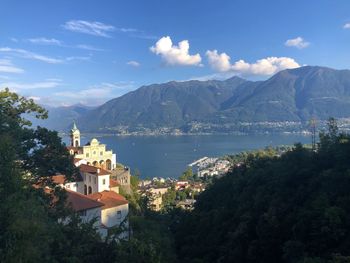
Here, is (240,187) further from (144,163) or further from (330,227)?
(144,163)

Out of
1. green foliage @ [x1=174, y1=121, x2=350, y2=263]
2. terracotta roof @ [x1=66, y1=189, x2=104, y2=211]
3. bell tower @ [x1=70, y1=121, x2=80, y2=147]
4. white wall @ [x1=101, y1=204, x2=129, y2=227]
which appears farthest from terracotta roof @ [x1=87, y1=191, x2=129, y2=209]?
bell tower @ [x1=70, y1=121, x2=80, y2=147]

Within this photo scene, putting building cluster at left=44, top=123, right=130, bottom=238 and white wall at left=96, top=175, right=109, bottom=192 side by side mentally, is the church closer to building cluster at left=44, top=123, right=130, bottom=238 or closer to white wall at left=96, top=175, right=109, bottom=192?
building cluster at left=44, top=123, right=130, bottom=238

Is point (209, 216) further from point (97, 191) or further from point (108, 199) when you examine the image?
point (97, 191)

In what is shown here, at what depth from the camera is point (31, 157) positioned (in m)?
12.2

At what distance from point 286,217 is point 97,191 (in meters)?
12.4

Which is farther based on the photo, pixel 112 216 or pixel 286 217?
pixel 112 216

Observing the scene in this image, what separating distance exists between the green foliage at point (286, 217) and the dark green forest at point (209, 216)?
0.11 ft

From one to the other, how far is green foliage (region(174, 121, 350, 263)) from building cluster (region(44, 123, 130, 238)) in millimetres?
3744

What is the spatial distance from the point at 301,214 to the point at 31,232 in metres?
9.54

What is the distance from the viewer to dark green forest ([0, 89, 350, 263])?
6.68 metres

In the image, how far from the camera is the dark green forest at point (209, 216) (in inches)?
263

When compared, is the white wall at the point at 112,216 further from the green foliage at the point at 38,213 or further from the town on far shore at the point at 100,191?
the green foliage at the point at 38,213

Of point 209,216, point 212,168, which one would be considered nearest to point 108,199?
point 209,216

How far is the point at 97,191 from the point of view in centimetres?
2350
